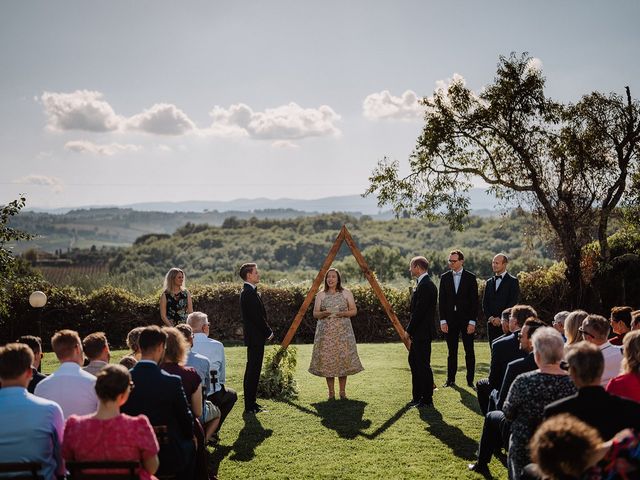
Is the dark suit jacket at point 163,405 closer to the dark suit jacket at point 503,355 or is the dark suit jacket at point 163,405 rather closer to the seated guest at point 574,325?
the dark suit jacket at point 503,355

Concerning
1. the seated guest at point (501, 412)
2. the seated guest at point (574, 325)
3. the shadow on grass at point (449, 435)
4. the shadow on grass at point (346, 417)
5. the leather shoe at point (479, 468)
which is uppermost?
the seated guest at point (574, 325)

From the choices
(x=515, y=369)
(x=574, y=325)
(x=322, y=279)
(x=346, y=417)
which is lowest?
(x=346, y=417)

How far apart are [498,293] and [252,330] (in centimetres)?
415

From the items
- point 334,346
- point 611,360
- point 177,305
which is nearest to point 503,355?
point 611,360

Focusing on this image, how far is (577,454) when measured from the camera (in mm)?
3320

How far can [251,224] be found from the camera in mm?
102000

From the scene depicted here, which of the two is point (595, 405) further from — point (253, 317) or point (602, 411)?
point (253, 317)

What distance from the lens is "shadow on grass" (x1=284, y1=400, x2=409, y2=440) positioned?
8.18m

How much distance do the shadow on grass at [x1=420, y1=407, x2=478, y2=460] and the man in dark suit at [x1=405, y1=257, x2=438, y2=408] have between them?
36 cm

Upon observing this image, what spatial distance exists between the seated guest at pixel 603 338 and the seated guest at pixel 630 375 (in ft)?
2.82

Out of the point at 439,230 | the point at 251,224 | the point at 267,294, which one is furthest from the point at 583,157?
the point at 251,224

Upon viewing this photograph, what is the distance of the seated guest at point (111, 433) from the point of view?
422 centimetres

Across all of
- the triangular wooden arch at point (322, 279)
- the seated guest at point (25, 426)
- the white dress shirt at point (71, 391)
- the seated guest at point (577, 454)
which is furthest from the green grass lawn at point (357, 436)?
the seated guest at point (577, 454)

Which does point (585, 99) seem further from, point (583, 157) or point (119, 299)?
point (119, 299)
